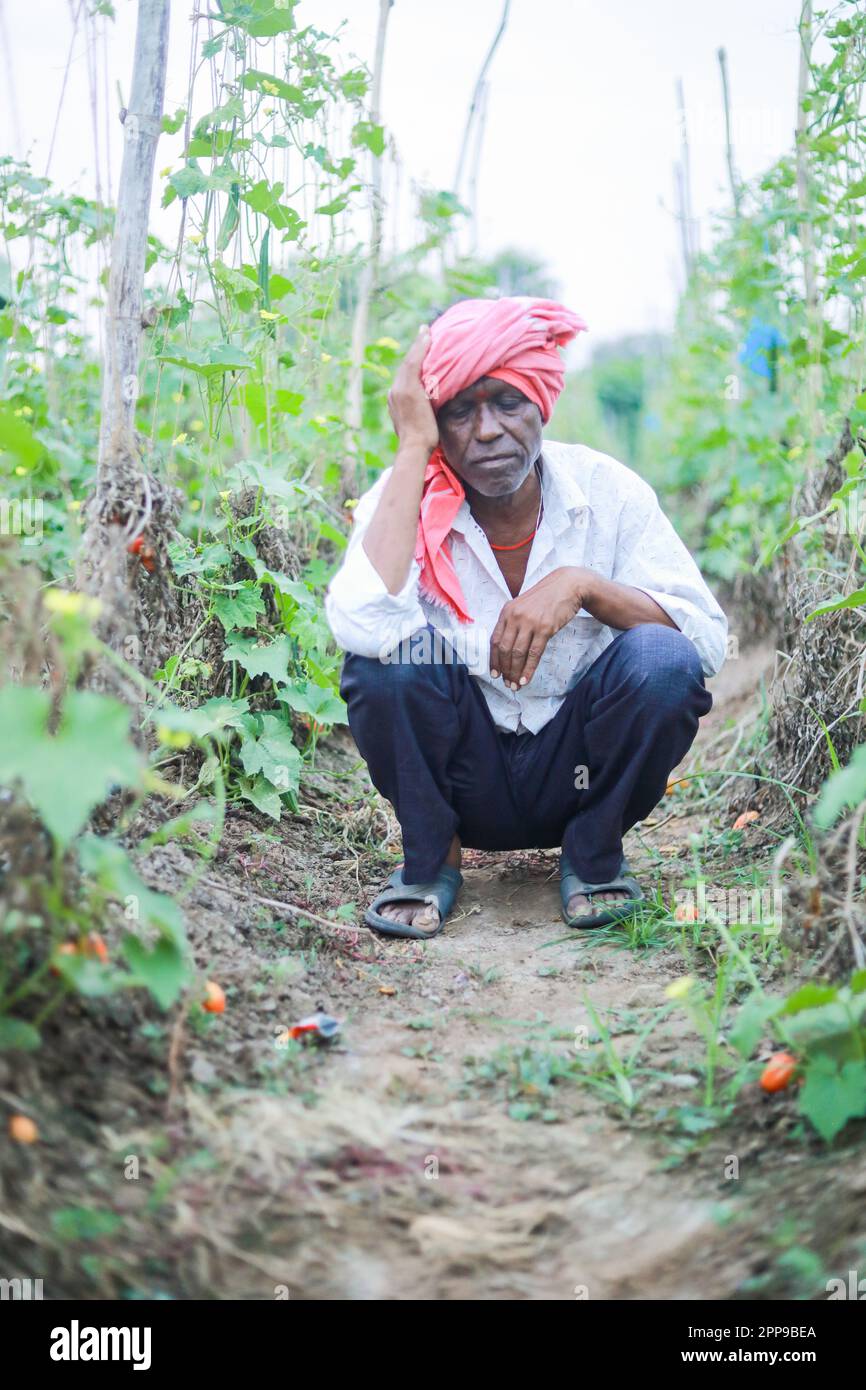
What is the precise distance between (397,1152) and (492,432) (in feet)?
4.32

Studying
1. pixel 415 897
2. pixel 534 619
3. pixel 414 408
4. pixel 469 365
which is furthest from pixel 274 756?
pixel 469 365

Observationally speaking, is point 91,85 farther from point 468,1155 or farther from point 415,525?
point 468,1155

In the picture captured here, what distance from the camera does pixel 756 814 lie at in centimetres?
284

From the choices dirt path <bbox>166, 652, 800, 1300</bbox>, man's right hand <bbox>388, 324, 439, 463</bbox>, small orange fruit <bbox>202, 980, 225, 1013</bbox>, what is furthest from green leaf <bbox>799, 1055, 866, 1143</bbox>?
man's right hand <bbox>388, 324, 439, 463</bbox>

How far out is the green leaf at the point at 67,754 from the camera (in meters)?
1.17

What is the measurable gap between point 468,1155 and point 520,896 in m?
1.07

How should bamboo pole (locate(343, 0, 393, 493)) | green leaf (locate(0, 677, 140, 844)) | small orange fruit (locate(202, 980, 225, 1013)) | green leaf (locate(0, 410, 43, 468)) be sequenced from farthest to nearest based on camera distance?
1. bamboo pole (locate(343, 0, 393, 493))
2. small orange fruit (locate(202, 980, 225, 1013))
3. green leaf (locate(0, 410, 43, 468))
4. green leaf (locate(0, 677, 140, 844))

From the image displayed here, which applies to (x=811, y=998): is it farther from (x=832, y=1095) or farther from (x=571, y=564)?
(x=571, y=564)

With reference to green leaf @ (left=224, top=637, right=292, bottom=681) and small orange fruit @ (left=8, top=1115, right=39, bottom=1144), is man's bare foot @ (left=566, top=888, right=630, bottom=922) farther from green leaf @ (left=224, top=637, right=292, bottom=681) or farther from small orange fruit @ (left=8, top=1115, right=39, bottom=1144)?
small orange fruit @ (left=8, top=1115, right=39, bottom=1144)

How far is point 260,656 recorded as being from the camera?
259 cm

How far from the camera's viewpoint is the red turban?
7.16 ft

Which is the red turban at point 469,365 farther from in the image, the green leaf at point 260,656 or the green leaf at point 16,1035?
the green leaf at point 16,1035

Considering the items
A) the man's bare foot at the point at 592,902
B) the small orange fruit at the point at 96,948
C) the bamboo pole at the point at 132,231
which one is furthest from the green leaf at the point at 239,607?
the small orange fruit at the point at 96,948

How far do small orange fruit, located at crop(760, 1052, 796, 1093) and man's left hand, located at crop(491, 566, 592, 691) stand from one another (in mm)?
929
